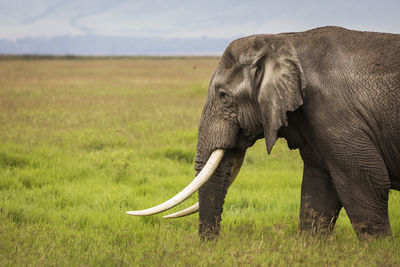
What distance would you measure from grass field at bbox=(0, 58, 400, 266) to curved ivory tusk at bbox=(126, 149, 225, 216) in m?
0.41

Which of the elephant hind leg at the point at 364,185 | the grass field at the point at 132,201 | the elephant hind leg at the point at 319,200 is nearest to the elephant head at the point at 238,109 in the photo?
the grass field at the point at 132,201

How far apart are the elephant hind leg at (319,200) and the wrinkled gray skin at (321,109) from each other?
354 mm

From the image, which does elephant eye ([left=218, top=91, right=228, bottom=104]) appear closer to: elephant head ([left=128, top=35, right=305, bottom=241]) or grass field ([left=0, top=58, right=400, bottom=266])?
elephant head ([left=128, top=35, right=305, bottom=241])

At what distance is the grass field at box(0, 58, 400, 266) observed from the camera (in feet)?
15.6

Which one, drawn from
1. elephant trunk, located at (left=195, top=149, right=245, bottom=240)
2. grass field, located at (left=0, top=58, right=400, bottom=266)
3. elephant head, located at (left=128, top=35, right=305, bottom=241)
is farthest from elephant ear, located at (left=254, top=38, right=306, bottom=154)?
grass field, located at (left=0, top=58, right=400, bottom=266)

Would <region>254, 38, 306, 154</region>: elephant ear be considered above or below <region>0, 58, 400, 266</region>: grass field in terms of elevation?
above

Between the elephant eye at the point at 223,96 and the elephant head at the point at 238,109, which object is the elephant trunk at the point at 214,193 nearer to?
the elephant head at the point at 238,109

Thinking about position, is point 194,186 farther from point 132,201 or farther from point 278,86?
point 132,201

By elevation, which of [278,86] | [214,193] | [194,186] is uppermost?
[278,86]

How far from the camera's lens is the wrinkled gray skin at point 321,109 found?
4648mm

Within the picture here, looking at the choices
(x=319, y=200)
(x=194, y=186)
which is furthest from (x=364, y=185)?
(x=194, y=186)

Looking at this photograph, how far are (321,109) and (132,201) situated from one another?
351 centimetres

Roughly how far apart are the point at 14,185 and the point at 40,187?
372mm

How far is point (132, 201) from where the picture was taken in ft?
24.1
